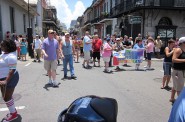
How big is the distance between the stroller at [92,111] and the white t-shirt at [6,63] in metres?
2.91

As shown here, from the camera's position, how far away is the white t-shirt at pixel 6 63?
178 inches

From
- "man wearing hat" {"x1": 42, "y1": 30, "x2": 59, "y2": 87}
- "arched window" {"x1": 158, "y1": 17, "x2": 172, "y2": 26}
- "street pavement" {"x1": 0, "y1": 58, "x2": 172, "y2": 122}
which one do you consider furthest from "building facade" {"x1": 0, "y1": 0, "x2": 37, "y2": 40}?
"arched window" {"x1": 158, "y1": 17, "x2": 172, "y2": 26}

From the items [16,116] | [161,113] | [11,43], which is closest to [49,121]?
[16,116]

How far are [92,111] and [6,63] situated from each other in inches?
129

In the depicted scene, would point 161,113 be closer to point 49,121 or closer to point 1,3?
point 49,121

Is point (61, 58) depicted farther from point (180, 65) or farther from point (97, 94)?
A: point (180, 65)

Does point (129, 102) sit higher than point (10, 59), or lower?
lower

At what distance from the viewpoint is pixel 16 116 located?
16.1 ft

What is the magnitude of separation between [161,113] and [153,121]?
1.87 ft

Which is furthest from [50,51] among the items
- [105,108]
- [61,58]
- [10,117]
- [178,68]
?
[105,108]

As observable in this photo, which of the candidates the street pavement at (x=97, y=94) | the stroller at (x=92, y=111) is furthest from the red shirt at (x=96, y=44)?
the stroller at (x=92, y=111)

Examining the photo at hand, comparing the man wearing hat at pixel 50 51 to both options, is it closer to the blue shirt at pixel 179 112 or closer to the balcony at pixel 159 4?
the blue shirt at pixel 179 112

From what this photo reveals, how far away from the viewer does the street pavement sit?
16.7 feet

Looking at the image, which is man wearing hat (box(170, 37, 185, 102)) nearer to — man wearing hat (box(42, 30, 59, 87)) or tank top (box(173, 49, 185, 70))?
tank top (box(173, 49, 185, 70))
